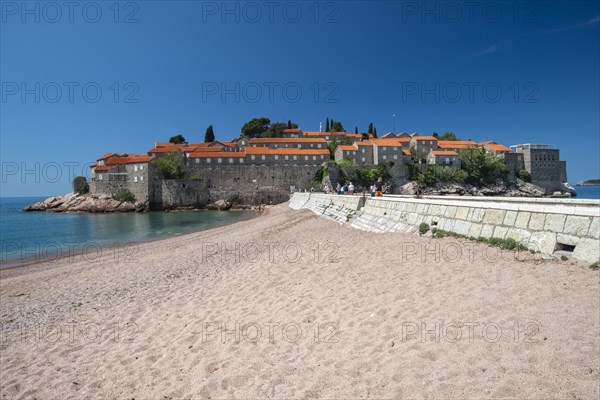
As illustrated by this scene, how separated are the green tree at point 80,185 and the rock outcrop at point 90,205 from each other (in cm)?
340

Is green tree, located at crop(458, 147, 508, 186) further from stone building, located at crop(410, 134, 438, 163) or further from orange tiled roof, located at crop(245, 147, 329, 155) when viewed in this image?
orange tiled roof, located at crop(245, 147, 329, 155)

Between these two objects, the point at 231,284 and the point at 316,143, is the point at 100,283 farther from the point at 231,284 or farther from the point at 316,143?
the point at 316,143

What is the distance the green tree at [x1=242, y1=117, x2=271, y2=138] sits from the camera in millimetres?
91000

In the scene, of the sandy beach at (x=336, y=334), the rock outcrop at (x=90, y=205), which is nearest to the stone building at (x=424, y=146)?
the rock outcrop at (x=90, y=205)

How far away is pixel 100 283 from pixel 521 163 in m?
89.2

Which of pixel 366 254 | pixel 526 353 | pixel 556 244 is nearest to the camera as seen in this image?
pixel 526 353

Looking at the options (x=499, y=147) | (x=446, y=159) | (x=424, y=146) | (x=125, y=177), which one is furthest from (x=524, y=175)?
(x=125, y=177)

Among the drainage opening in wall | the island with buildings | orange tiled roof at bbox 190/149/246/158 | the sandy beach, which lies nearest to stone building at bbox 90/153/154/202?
the island with buildings

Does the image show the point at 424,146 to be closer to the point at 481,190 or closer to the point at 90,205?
the point at 481,190

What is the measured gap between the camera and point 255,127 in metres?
90.9

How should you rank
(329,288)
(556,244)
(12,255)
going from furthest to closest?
1. (12,255)
2. (329,288)
3. (556,244)

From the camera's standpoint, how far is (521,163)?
249 feet

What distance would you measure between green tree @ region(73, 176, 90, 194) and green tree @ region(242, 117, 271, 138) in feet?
136

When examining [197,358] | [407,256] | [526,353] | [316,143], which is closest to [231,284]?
[197,358]
